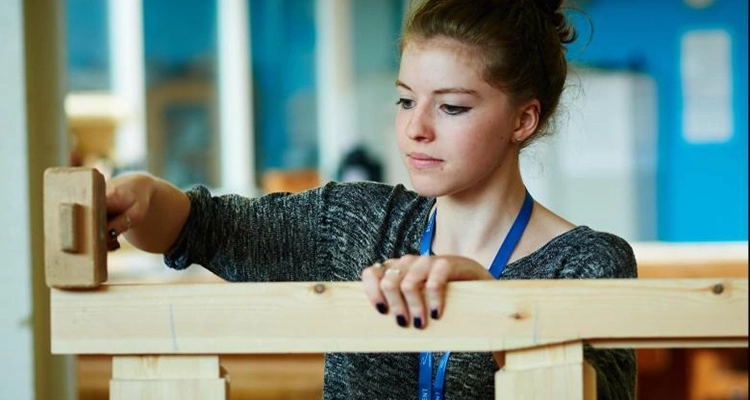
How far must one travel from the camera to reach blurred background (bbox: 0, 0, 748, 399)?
6195mm

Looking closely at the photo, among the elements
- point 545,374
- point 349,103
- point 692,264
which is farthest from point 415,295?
point 349,103

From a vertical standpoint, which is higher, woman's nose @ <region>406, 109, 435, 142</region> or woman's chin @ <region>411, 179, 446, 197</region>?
woman's nose @ <region>406, 109, 435, 142</region>

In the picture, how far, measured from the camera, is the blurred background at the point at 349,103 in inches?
244

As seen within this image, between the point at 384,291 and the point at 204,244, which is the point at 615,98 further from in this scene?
the point at 384,291

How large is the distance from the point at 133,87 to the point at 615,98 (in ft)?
→ 8.72

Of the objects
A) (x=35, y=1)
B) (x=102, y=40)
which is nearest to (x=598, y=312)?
(x=35, y=1)

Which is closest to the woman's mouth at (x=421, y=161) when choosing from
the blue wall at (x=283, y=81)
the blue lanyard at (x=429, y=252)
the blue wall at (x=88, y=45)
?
the blue lanyard at (x=429, y=252)

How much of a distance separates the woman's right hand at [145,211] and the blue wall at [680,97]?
517 cm

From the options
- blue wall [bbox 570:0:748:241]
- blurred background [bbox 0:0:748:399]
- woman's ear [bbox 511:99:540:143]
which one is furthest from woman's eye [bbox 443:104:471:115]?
blue wall [bbox 570:0:748:241]

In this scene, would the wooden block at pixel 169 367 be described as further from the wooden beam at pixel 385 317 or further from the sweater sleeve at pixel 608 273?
the sweater sleeve at pixel 608 273

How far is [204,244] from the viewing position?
1.52m

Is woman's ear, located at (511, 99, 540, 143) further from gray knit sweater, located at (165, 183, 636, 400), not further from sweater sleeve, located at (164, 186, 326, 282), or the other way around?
sweater sleeve, located at (164, 186, 326, 282)

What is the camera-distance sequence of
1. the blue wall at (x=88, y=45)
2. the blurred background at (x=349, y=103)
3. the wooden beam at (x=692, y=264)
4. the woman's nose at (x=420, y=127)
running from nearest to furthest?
the woman's nose at (x=420, y=127)
the wooden beam at (x=692, y=264)
the blue wall at (x=88, y=45)
the blurred background at (x=349, y=103)

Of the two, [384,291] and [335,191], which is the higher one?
[335,191]
